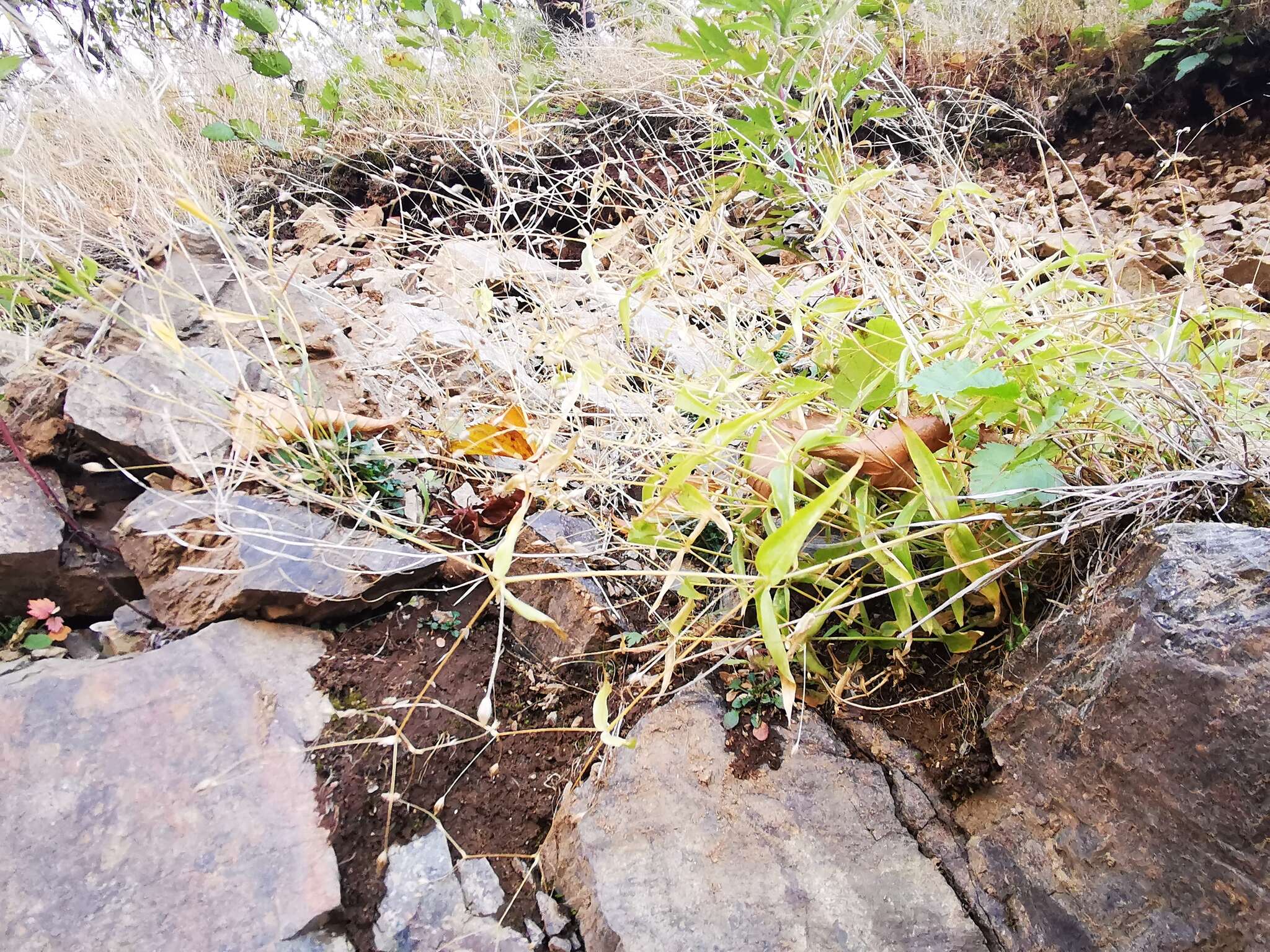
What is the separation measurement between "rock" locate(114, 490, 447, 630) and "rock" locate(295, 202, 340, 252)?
196 cm

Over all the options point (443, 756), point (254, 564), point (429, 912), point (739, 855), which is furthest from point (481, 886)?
point (254, 564)

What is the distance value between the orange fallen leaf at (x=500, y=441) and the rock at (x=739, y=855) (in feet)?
2.45

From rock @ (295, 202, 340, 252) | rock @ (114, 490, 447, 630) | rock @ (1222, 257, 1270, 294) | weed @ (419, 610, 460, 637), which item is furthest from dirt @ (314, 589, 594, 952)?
rock @ (1222, 257, 1270, 294)

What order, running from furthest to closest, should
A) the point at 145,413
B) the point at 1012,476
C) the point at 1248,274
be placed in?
the point at 1248,274 < the point at 145,413 < the point at 1012,476

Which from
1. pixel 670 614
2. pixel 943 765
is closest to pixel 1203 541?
pixel 943 765

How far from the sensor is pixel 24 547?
1554 mm

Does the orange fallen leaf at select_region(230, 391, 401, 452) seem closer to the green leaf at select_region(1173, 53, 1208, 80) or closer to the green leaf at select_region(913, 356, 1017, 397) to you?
Result: the green leaf at select_region(913, 356, 1017, 397)

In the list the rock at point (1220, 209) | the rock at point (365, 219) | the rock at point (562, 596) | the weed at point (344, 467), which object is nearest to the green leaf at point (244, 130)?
the rock at point (365, 219)

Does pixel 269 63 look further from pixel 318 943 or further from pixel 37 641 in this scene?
pixel 318 943

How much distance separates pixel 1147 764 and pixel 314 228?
359 cm

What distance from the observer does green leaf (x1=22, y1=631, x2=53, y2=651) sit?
4.97ft

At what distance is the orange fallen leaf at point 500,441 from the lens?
160cm

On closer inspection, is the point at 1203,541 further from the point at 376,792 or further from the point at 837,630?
the point at 376,792

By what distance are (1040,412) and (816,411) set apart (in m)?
0.36
